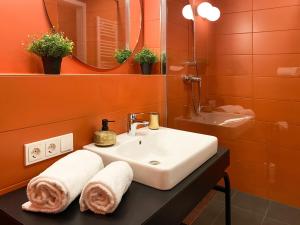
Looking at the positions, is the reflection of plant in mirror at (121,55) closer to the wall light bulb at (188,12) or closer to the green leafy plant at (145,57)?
the green leafy plant at (145,57)

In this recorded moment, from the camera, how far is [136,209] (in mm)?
786

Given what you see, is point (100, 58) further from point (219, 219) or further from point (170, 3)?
point (219, 219)

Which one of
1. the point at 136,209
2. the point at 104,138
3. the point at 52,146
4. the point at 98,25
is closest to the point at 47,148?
the point at 52,146

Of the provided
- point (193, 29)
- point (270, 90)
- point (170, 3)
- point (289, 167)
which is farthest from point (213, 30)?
point (289, 167)

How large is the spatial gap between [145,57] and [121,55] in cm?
18

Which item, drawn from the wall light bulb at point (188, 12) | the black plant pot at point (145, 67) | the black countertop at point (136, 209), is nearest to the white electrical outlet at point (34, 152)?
the black countertop at point (136, 209)

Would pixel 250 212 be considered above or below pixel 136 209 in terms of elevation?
below

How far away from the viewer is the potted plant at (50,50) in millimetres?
1053

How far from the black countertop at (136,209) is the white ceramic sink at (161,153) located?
0.12ft

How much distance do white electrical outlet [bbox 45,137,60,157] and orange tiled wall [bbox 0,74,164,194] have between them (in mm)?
24

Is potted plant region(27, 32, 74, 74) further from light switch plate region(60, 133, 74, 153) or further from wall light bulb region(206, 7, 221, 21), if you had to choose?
wall light bulb region(206, 7, 221, 21)

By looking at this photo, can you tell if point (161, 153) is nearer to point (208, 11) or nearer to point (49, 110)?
point (49, 110)

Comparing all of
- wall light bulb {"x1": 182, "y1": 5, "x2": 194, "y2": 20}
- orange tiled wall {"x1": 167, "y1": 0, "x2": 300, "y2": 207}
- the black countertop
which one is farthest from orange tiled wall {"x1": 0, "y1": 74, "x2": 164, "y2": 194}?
wall light bulb {"x1": 182, "y1": 5, "x2": 194, "y2": 20}

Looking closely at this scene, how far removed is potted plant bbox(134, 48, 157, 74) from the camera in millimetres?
1727
